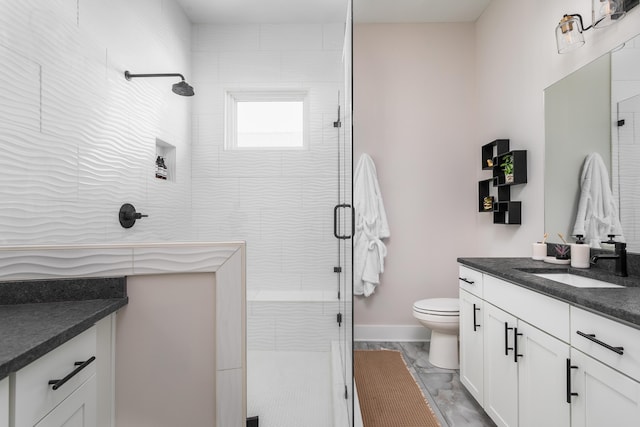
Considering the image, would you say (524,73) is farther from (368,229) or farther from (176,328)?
(176,328)

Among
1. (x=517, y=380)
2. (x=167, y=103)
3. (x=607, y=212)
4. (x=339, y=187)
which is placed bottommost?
(x=517, y=380)

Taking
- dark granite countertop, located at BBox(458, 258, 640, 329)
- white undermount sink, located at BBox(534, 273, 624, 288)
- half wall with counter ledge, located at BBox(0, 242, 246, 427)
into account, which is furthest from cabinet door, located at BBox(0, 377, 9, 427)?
white undermount sink, located at BBox(534, 273, 624, 288)

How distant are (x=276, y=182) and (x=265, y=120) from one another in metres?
0.36

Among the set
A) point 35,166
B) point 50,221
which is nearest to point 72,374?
point 50,221

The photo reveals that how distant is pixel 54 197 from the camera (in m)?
1.26

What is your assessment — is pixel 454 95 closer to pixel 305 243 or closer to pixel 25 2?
pixel 305 243

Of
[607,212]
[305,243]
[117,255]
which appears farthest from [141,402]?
[607,212]

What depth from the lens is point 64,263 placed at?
1.08m

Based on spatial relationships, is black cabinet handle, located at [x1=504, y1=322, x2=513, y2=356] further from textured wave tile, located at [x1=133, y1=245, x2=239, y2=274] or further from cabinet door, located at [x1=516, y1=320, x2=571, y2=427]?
textured wave tile, located at [x1=133, y1=245, x2=239, y2=274]

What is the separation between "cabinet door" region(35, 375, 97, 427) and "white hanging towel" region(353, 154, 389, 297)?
2.02 meters

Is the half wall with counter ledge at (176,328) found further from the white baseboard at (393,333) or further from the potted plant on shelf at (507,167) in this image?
the potted plant on shelf at (507,167)

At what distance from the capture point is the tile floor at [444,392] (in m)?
1.71

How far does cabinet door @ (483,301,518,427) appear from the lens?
1.43m

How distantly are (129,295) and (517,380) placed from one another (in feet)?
5.30
